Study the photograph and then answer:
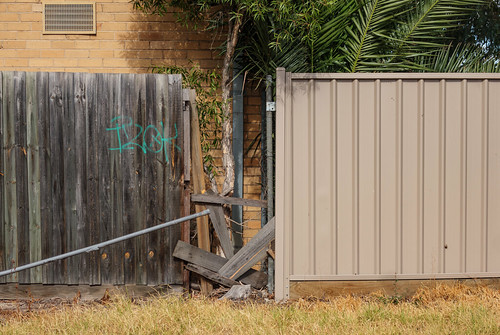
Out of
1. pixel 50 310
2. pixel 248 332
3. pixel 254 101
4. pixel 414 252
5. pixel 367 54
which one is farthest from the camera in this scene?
pixel 254 101

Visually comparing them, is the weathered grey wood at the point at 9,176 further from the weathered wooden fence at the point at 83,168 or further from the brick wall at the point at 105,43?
the brick wall at the point at 105,43

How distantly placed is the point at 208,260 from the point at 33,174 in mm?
1868

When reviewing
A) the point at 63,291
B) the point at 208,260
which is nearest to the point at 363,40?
the point at 208,260

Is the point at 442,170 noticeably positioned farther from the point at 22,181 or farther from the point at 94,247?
the point at 22,181

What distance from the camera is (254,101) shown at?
249 inches

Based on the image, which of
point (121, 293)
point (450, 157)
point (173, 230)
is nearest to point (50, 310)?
→ point (121, 293)

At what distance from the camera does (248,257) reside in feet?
17.1

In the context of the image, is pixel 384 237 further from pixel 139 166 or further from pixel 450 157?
pixel 139 166

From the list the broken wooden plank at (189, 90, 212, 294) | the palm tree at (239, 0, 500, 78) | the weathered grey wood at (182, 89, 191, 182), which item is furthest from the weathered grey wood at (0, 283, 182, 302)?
the palm tree at (239, 0, 500, 78)

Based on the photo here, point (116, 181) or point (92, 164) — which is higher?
point (92, 164)

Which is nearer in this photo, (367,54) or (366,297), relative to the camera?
(366,297)

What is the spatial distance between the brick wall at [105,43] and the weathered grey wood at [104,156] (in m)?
1.40

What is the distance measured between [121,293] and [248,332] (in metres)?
1.68

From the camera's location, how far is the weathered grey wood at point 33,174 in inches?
198
